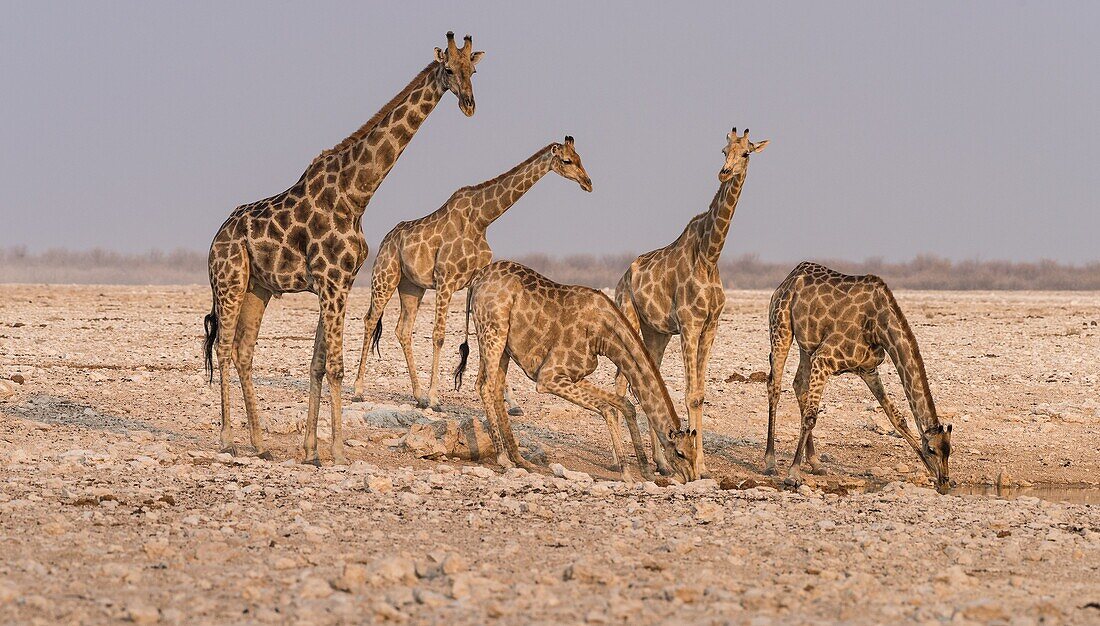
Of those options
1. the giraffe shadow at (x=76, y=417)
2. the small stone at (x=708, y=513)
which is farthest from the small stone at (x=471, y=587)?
the giraffe shadow at (x=76, y=417)

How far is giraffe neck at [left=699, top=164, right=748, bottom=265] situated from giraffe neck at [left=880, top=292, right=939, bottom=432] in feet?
6.22

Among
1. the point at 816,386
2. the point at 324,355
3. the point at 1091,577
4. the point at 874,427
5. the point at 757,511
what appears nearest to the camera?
the point at 1091,577

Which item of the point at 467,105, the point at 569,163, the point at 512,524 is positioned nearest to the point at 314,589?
the point at 512,524

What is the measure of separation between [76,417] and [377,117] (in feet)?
18.0

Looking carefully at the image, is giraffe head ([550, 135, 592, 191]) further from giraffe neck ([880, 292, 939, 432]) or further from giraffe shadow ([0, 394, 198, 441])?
giraffe shadow ([0, 394, 198, 441])

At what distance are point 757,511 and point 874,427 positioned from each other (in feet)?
23.9

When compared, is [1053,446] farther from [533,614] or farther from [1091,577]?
[533,614]

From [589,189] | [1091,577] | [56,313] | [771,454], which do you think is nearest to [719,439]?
[771,454]

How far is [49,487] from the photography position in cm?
995

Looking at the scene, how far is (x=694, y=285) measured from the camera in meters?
13.6

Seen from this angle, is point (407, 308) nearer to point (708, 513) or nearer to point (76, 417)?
point (76, 417)

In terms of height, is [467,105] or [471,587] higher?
[467,105]

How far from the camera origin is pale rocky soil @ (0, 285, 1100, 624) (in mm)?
6832

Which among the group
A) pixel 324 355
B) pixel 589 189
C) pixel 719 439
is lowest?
pixel 719 439
